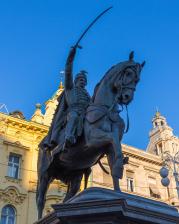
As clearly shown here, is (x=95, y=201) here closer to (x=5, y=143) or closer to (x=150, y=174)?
(x=5, y=143)

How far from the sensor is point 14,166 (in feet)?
89.4

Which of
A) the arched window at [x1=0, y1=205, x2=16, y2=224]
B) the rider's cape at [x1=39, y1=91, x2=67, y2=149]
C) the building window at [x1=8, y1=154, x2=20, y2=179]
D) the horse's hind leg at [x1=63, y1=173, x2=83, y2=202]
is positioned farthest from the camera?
the building window at [x1=8, y1=154, x2=20, y2=179]

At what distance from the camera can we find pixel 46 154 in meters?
6.77

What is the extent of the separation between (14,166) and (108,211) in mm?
23366

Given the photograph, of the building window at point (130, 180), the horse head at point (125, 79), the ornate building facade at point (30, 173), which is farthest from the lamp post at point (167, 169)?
the horse head at point (125, 79)

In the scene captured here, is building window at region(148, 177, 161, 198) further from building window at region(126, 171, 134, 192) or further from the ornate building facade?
building window at region(126, 171, 134, 192)

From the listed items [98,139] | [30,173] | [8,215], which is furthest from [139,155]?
[98,139]

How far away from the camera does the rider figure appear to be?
20.0 feet

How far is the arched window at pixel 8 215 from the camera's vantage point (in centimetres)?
2472

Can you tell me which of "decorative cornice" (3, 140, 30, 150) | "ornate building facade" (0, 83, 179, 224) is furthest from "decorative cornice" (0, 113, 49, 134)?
"decorative cornice" (3, 140, 30, 150)

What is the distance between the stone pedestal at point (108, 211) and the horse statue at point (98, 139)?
573 millimetres

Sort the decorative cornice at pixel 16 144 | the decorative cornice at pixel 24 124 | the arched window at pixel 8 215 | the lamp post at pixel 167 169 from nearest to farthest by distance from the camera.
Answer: the lamp post at pixel 167 169, the arched window at pixel 8 215, the decorative cornice at pixel 16 144, the decorative cornice at pixel 24 124

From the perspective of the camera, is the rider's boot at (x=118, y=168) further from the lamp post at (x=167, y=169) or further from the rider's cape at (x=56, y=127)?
the lamp post at (x=167, y=169)

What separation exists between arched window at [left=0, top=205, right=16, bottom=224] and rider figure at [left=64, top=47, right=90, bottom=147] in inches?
760
